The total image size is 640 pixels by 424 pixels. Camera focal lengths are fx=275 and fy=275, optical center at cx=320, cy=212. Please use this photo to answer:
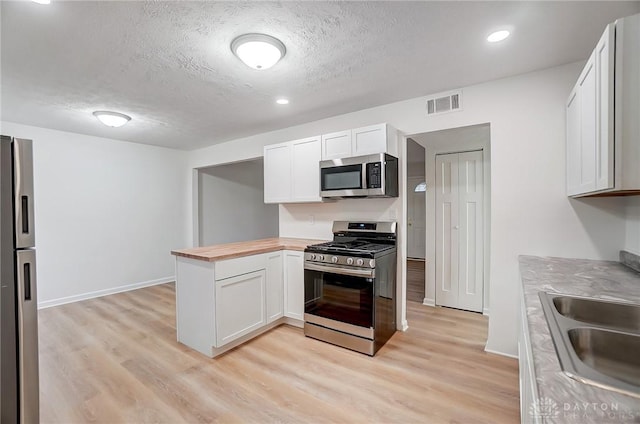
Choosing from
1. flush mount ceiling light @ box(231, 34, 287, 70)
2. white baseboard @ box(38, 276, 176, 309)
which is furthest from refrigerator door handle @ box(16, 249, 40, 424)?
white baseboard @ box(38, 276, 176, 309)

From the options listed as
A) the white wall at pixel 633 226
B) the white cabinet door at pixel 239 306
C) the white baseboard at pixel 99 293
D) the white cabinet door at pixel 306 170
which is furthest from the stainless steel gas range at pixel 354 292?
the white baseboard at pixel 99 293

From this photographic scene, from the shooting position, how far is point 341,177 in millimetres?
3002

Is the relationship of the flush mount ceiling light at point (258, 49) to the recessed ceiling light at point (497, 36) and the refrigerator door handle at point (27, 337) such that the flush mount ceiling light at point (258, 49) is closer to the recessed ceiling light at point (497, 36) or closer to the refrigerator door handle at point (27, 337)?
the recessed ceiling light at point (497, 36)

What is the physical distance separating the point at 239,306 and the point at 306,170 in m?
1.69

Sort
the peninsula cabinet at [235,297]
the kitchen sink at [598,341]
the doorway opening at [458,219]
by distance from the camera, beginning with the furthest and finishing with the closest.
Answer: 1. the doorway opening at [458,219]
2. the peninsula cabinet at [235,297]
3. the kitchen sink at [598,341]

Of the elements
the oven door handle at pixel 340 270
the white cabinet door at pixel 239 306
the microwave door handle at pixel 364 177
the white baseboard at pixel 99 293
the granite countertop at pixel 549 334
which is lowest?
the white baseboard at pixel 99 293

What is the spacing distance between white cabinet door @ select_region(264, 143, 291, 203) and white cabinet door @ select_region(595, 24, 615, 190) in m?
2.78

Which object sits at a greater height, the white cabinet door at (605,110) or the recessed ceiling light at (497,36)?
the recessed ceiling light at (497,36)

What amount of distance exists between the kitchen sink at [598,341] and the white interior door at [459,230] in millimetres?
2339

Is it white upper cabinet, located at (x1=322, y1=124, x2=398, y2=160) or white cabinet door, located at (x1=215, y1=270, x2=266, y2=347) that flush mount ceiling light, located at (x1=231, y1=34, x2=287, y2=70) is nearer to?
white upper cabinet, located at (x1=322, y1=124, x2=398, y2=160)

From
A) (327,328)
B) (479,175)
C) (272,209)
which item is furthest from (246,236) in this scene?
(479,175)

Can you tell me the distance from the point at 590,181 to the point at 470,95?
1416mm

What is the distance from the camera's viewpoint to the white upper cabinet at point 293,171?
3291 millimetres

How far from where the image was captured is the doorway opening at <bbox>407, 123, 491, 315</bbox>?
3.43 metres
